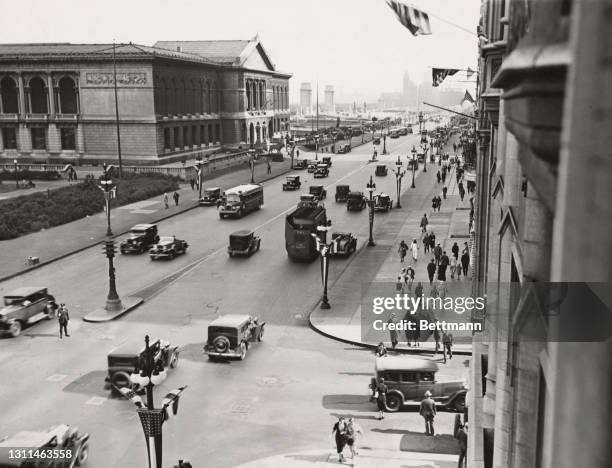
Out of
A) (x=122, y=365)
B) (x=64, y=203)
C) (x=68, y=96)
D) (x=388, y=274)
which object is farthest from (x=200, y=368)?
(x=68, y=96)

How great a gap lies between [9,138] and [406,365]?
78.0 m

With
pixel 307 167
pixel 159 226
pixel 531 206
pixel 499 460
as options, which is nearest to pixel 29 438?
pixel 499 460

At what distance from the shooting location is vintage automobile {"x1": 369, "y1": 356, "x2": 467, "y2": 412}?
1928 cm

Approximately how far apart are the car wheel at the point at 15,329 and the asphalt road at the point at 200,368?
26 centimetres

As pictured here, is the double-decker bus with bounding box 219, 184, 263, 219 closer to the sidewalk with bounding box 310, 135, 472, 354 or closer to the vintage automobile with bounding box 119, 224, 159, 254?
the vintage automobile with bounding box 119, 224, 159, 254

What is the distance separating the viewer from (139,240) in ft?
131

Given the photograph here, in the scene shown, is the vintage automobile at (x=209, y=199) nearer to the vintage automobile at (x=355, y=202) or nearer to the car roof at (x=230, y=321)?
the vintage automobile at (x=355, y=202)

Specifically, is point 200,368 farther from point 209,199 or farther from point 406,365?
point 209,199

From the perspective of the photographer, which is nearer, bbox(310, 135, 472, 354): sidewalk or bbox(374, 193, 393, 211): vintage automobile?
bbox(310, 135, 472, 354): sidewalk

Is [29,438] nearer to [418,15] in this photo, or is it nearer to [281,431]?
[281,431]

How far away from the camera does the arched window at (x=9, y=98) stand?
273 feet

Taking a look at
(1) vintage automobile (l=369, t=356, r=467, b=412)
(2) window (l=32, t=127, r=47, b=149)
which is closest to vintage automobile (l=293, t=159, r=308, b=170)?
(2) window (l=32, t=127, r=47, b=149)

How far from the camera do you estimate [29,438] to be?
15.4 meters

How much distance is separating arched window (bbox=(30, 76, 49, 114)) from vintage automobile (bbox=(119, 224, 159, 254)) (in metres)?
49.7
